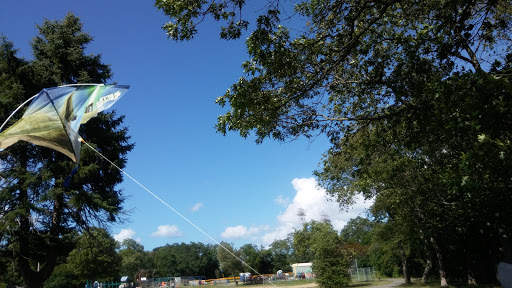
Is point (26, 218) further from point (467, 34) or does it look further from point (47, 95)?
point (467, 34)

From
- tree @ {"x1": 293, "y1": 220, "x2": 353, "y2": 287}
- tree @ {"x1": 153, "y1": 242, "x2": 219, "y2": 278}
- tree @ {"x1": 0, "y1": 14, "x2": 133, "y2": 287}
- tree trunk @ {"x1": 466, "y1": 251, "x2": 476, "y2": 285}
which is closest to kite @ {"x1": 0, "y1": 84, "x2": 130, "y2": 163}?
tree @ {"x1": 0, "y1": 14, "x2": 133, "y2": 287}

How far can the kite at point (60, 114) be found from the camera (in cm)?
578

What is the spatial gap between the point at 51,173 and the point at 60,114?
15.1 metres

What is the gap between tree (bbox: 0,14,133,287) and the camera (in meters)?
18.5

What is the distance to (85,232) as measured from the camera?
67.8 ft

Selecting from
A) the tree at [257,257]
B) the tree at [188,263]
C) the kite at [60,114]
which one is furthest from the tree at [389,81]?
the tree at [188,263]

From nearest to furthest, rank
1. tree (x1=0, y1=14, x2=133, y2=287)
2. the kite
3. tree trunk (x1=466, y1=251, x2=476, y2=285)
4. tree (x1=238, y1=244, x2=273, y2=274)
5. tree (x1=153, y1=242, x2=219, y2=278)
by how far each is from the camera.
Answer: the kite
tree (x1=0, y1=14, x2=133, y2=287)
tree trunk (x1=466, y1=251, x2=476, y2=285)
tree (x1=238, y1=244, x2=273, y2=274)
tree (x1=153, y1=242, x2=219, y2=278)

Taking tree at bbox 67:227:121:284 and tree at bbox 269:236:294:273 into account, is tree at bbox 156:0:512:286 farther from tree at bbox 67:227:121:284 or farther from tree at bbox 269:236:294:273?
tree at bbox 269:236:294:273

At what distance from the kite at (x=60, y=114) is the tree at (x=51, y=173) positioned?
13.4 metres

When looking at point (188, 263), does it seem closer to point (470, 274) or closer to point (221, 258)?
point (221, 258)

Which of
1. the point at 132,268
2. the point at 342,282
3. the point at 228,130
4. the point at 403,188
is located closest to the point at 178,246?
the point at 132,268

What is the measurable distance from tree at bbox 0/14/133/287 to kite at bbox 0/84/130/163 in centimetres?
1340

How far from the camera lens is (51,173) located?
19.0 metres

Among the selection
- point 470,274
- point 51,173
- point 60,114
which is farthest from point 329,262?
point 60,114
